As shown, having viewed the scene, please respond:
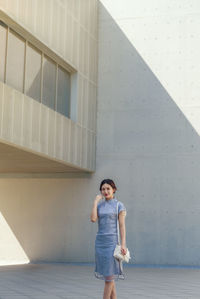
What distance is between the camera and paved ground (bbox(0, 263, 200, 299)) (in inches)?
390

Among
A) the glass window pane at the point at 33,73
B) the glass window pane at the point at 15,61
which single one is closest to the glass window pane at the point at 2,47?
the glass window pane at the point at 15,61

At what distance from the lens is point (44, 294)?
9914 mm

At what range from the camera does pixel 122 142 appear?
19.3 metres

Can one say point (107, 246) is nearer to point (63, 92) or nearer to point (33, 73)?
point (33, 73)

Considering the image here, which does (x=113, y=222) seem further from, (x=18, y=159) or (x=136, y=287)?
(x=18, y=159)

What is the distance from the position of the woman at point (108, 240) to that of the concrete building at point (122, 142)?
33.4ft

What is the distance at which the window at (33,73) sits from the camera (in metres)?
13.7

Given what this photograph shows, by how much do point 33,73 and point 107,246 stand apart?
947cm

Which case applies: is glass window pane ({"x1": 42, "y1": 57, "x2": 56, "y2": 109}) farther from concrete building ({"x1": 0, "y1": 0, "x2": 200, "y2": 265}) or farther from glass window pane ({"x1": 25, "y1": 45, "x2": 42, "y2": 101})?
glass window pane ({"x1": 25, "y1": 45, "x2": 42, "y2": 101})

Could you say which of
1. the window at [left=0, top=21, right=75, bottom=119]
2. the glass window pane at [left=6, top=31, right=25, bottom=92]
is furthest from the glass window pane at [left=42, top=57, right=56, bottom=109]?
the glass window pane at [left=6, top=31, right=25, bottom=92]

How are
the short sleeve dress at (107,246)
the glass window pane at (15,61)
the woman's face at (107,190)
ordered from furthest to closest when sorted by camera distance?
the glass window pane at (15,61) < the woman's face at (107,190) < the short sleeve dress at (107,246)

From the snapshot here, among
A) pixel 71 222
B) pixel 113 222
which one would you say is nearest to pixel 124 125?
pixel 71 222

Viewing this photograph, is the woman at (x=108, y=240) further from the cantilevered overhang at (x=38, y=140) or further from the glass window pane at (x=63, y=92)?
the glass window pane at (x=63, y=92)

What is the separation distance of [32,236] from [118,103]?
221 inches
